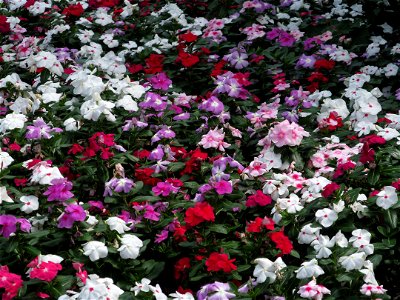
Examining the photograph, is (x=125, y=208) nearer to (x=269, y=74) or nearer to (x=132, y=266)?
(x=132, y=266)

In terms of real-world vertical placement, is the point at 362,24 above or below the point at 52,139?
below

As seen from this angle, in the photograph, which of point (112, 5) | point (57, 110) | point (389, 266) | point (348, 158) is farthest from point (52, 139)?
point (112, 5)

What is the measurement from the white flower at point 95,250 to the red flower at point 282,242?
79 centimetres

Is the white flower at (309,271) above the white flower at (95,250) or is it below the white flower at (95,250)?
below

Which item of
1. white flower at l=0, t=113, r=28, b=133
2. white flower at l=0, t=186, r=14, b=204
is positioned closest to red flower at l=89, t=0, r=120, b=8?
white flower at l=0, t=113, r=28, b=133

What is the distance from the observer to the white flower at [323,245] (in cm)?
296

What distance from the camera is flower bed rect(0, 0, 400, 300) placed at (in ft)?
9.77

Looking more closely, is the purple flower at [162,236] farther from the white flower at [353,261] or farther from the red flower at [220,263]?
the white flower at [353,261]

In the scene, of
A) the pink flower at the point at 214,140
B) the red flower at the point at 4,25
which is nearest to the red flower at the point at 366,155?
the pink flower at the point at 214,140

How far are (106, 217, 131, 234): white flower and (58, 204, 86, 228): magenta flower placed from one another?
14cm

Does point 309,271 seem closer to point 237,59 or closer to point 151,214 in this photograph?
point 151,214

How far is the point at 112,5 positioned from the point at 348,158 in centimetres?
340

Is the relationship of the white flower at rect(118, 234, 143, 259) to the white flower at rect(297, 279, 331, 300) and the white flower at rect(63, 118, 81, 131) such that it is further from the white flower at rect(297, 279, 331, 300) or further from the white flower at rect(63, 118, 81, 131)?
the white flower at rect(63, 118, 81, 131)

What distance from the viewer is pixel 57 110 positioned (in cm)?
430
